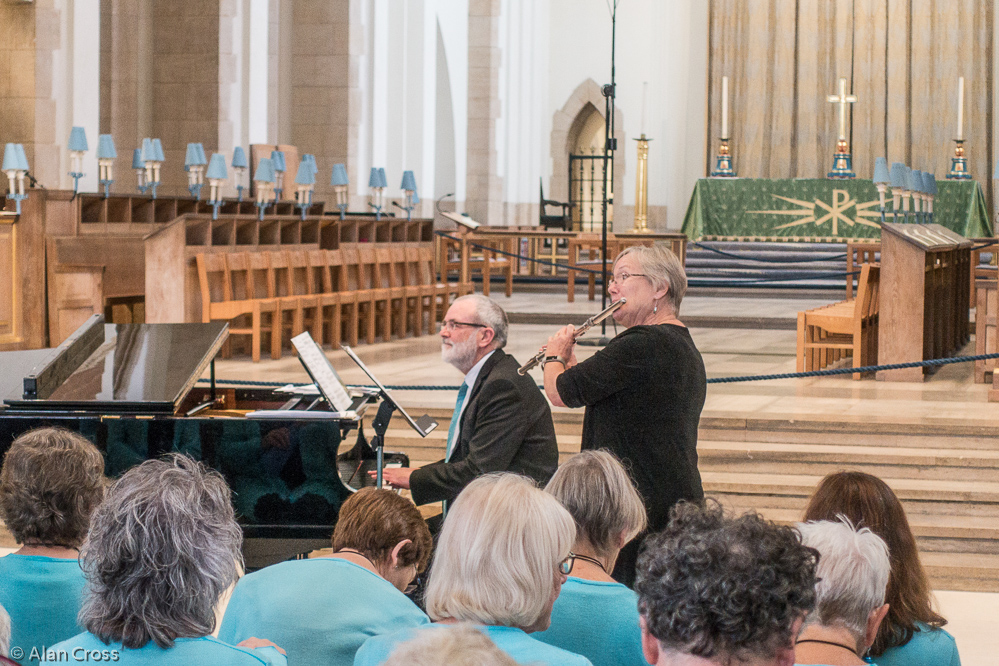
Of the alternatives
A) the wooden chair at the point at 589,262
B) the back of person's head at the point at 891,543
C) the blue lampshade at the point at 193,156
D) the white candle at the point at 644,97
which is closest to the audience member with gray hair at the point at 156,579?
the back of person's head at the point at 891,543

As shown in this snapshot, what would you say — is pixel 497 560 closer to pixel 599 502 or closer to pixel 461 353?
pixel 599 502

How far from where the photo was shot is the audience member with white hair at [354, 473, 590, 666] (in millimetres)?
1970

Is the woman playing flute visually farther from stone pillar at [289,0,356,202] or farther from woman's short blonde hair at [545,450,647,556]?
stone pillar at [289,0,356,202]

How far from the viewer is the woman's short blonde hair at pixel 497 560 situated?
1.98 metres

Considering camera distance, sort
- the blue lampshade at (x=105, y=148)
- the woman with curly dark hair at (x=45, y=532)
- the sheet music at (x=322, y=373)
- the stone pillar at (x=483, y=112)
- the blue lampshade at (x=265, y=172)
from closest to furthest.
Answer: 1. the woman with curly dark hair at (x=45, y=532)
2. the sheet music at (x=322, y=373)
3. the blue lampshade at (x=105, y=148)
4. the blue lampshade at (x=265, y=172)
5. the stone pillar at (x=483, y=112)

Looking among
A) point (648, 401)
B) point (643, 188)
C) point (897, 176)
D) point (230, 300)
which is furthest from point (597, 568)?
point (643, 188)

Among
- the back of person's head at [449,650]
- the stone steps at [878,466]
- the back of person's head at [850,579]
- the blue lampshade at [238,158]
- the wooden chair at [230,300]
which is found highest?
the blue lampshade at [238,158]

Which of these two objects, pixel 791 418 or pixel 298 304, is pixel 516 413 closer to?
pixel 791 418

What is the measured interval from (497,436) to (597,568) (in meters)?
1.05

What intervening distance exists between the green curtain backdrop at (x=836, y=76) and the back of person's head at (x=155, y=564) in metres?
18.0

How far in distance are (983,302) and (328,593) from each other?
595 cm

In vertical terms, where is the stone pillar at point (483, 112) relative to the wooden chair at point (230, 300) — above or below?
above

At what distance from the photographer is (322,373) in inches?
155

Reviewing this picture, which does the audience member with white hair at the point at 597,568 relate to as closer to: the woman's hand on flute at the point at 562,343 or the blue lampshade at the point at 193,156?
the woman's hand on flute at the point at 562,343
